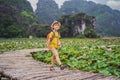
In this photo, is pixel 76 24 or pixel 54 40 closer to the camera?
pixel 54 40

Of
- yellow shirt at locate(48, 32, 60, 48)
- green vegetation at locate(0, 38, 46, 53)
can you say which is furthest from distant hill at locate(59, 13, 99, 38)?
yellow shirt at locate(48, 32, 60, 48)

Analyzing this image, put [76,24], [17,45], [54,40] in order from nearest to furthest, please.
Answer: [54,40]
[17,45]
[76,24]

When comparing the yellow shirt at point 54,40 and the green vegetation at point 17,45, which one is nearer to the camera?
the yellow shirt at point 54,40

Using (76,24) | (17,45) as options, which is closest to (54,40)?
(17,45)

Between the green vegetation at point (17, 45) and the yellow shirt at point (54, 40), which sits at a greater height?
the yellow shirt at point (54, 40)

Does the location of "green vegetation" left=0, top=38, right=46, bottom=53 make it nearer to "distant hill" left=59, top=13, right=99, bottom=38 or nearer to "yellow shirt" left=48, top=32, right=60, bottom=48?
"yellow shirt" left=48, top=32, right=60, bottom=48

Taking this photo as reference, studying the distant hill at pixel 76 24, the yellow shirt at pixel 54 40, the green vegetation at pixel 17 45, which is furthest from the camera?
the distant hill at pixel 76 24

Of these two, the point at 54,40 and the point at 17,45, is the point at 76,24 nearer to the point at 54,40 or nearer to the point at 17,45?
the point at 17,45

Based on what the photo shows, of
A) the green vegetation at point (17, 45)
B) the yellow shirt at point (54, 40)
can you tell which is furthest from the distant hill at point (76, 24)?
the yellow shirt at point (54, 40)

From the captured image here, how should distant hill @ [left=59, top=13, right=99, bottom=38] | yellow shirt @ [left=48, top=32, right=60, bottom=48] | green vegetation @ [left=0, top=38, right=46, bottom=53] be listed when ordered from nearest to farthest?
yellow shirt @ [left=48, top=32, right=60, bottom=48] → green vegetation @ [left=0, top=38, right=46, bottom=53] → distant hill @ [left=59, top=13, right=99, bottom=38]

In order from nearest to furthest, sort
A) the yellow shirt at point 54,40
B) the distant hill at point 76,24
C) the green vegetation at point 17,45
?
1. the yellow shirt at point 54,40
2. the green vegetation at point 17,45
3. the distant hill at point 76,24

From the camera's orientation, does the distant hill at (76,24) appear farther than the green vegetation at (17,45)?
Yes

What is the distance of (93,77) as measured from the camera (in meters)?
5.77

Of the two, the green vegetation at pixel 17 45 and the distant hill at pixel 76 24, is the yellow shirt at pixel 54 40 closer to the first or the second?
the green vegetation at pixel 17 45
